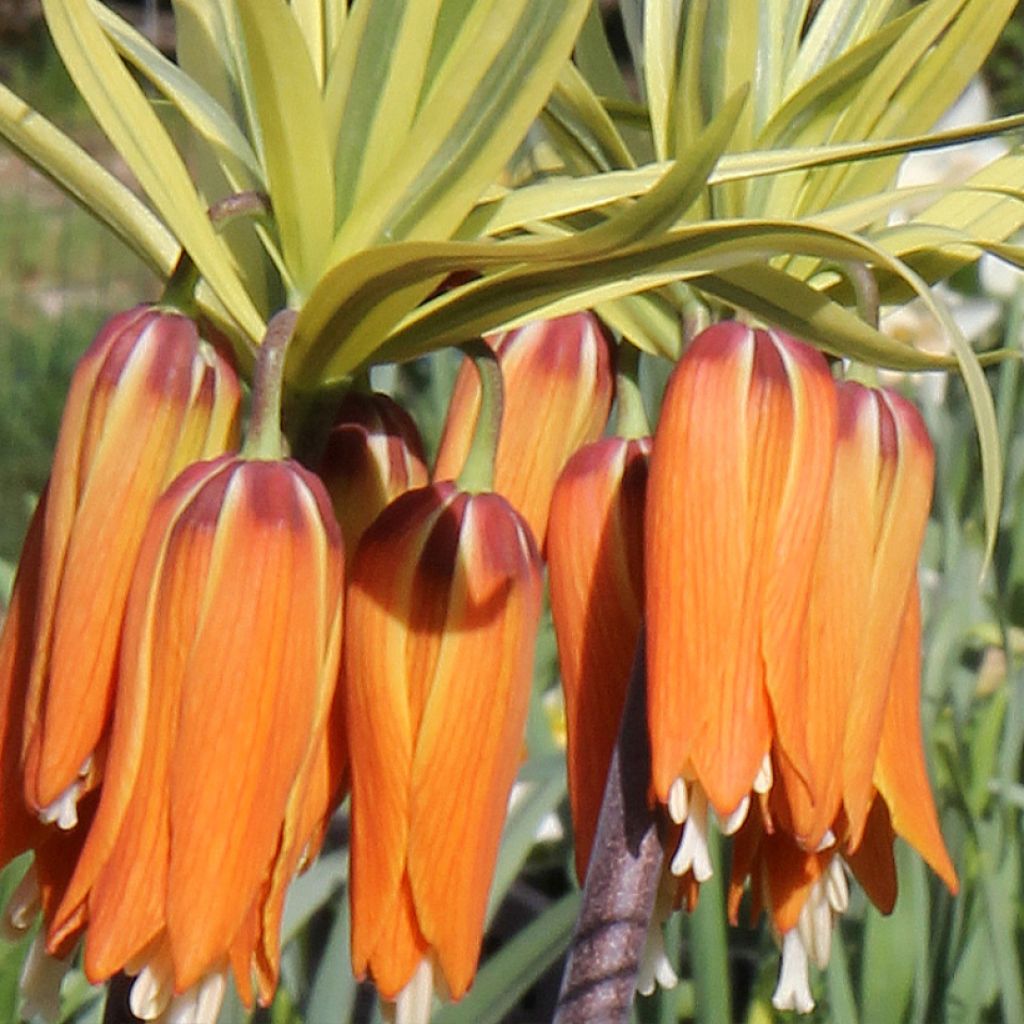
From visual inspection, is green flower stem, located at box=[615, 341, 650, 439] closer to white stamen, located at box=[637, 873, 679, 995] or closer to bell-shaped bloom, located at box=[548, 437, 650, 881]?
bell-shaped bloom, located at box=[548, 437, 650, 881]

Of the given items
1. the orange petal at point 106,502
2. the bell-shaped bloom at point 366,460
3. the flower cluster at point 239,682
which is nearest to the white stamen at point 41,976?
the flower cluster at point 239,682

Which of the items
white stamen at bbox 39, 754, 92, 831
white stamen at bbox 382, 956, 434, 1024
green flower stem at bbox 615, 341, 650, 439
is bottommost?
white stamen at bbox 382, 956, 434, 1024

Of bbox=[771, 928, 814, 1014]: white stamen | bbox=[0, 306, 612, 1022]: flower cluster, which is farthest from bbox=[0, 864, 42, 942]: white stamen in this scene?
bbox=[771, 928, 814, 1014]: white stamen

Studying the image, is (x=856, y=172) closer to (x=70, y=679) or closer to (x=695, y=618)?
(x=695, y=618)

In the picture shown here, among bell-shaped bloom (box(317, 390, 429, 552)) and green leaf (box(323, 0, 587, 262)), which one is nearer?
green leaf (box(323, 0, 587, 262))

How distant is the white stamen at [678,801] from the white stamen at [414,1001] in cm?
12

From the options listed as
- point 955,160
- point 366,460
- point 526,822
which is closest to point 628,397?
point 366,460

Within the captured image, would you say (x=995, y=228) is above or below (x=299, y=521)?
above

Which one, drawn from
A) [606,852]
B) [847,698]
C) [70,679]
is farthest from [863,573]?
[70,679]

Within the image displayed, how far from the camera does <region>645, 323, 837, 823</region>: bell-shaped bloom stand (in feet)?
2.56

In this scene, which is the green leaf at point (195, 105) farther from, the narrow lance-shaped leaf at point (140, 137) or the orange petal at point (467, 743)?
the orange petal at point (467, 743)

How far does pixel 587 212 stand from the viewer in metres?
0.89

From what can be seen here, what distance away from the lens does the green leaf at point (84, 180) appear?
78 centimetres

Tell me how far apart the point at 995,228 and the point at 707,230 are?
26cm
